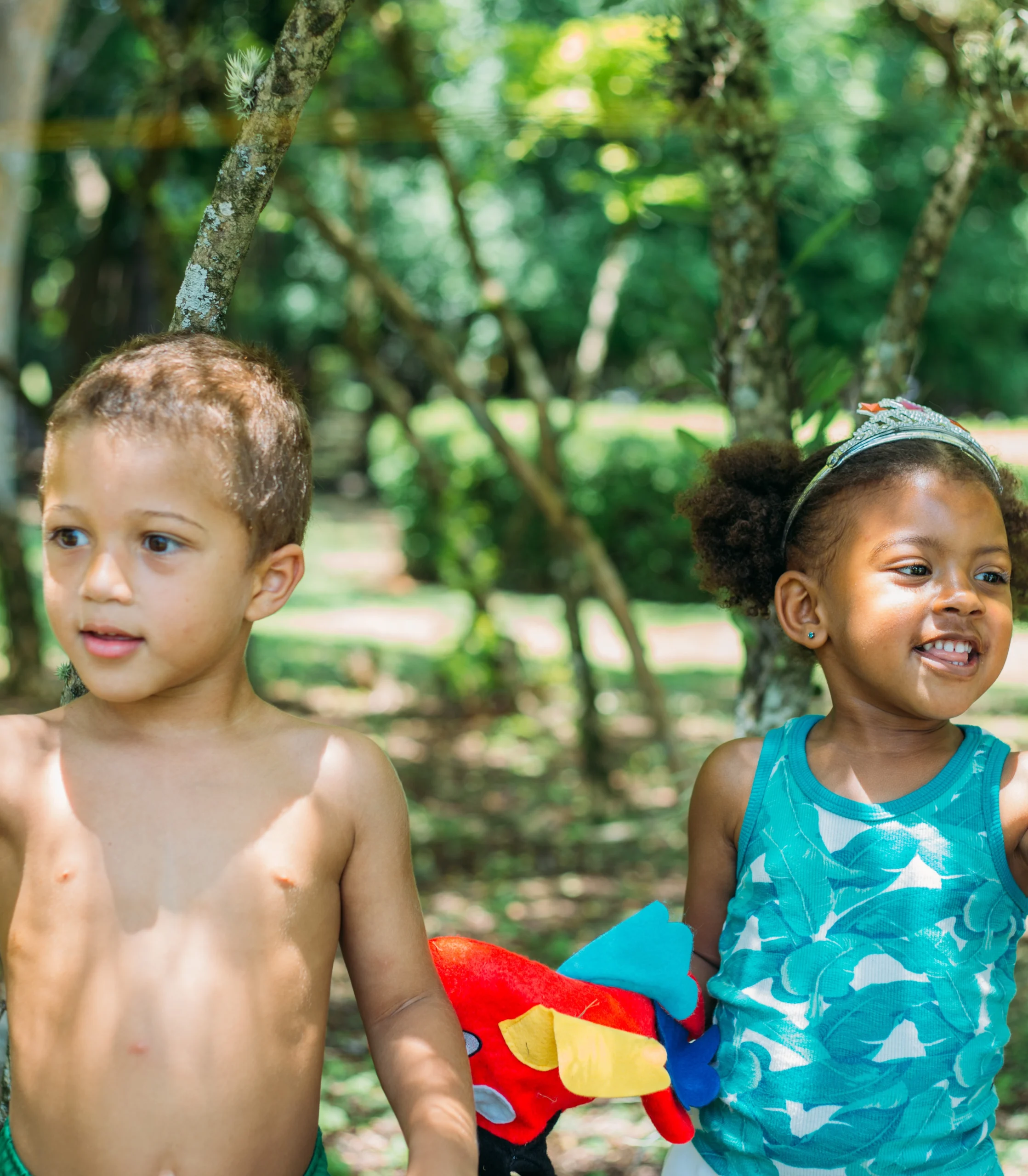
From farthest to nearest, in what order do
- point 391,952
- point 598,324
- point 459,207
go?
point 598,324 → point 459,207 → point 391,952

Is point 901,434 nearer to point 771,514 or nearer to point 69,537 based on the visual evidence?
point 771,514

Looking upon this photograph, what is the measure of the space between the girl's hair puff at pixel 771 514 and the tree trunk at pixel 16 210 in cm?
422

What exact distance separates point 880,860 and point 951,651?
0.28 metres

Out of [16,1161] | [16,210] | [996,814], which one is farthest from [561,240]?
[16,1161]

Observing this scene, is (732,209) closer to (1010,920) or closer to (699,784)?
(699,784)

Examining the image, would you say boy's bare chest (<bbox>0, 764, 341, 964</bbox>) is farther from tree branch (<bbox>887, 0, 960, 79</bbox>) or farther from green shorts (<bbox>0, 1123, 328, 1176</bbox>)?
tree branch (<bbox>887, 0, 960, 79</bbox>)

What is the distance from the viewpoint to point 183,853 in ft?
4.42

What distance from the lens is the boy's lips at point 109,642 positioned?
4.31 feet

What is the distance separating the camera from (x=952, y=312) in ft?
63.5

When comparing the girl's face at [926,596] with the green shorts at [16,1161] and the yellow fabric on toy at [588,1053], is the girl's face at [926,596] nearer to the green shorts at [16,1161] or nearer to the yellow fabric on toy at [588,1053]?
the yellow fabric on toy at [588,1053]

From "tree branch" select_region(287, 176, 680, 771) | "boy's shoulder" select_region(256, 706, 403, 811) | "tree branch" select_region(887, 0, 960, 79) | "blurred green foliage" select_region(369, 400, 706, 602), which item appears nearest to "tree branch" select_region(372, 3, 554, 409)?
"tree branch" select_region(287, 176, 680, 771)

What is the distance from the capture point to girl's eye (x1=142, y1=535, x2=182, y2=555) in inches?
52.2

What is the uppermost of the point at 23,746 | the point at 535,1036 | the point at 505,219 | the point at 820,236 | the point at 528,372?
the point at 505,219

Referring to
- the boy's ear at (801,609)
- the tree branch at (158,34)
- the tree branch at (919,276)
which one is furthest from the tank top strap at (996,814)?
the tree branch at (158,34)
